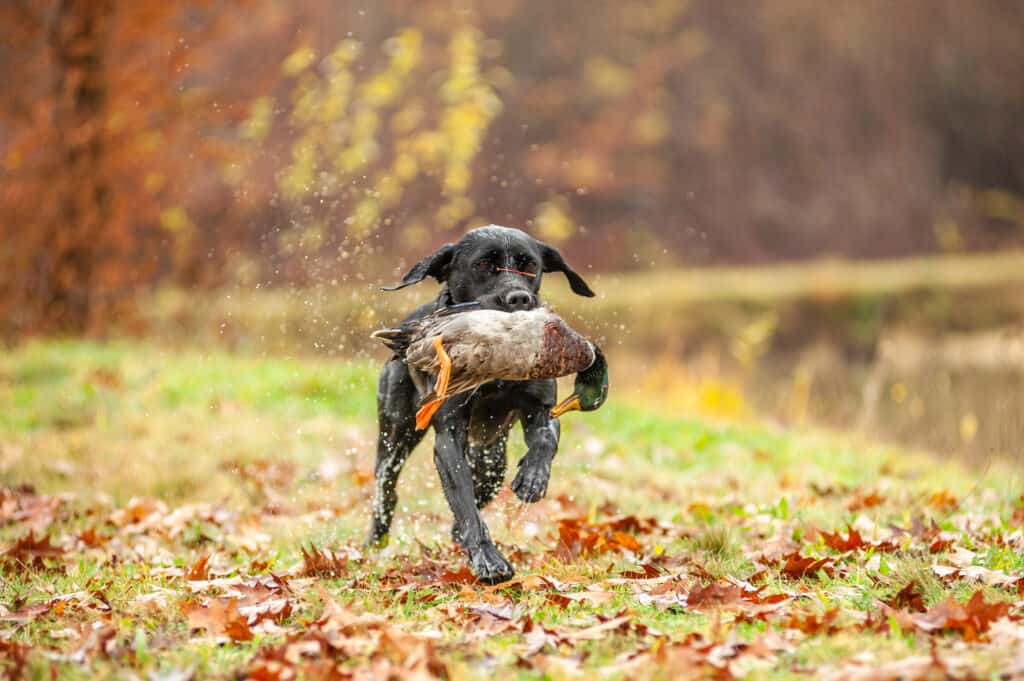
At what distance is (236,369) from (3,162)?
468 centimetres

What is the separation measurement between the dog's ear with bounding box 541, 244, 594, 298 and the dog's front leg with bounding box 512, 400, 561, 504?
2.04ft

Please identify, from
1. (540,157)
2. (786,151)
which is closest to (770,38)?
(786,151)

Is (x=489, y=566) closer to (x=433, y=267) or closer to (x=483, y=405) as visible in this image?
(x=483, y=405)

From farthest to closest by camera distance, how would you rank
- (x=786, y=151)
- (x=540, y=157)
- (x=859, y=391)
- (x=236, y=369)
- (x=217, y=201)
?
(x=786, y=151), (x=540, y=157), (x=217, y=201), (x=859, y=391), (x=236, y=369)

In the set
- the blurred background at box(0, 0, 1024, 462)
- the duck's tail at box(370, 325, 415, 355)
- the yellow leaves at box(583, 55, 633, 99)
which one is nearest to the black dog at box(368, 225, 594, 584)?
the duck's tail at box(370, 325, 415, 355)

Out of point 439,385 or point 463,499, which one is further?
point 463,499

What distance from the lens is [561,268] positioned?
4957 millimetres

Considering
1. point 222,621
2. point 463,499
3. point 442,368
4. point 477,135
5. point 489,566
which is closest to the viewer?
point 222,621

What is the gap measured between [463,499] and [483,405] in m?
0.48

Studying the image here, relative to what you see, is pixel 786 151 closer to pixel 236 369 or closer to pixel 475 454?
pixel 236 369

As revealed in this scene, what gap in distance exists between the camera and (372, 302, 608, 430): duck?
161 inches

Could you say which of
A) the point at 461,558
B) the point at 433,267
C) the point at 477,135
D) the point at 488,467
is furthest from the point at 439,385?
the point at 477,135

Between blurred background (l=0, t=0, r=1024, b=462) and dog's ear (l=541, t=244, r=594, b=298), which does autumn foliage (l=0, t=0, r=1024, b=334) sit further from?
dog's ear (l=541, t=244, r=594, b=298)

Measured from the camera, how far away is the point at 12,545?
17.9ft
